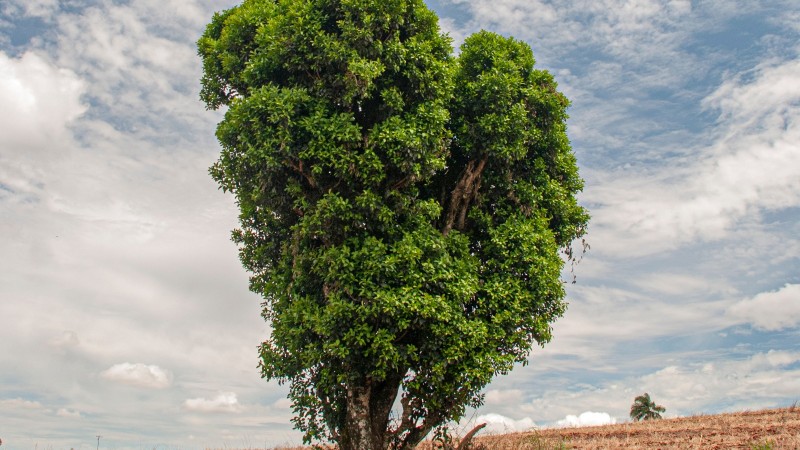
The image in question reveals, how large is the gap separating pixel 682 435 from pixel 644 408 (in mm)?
19570

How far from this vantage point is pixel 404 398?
60.4ft

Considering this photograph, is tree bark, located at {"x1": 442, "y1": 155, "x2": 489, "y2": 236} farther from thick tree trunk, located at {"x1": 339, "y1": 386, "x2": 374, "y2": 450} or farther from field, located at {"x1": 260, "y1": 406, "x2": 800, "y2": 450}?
field, located at {"x1": 260, "y1": 406, "x2": 800, "y2": 450}

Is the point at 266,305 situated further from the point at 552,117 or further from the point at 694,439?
the point at 694,439

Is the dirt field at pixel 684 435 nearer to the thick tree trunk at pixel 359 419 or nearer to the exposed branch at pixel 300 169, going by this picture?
the thick tree trunk at pixel 359 419

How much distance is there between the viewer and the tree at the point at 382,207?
16891 millimetres

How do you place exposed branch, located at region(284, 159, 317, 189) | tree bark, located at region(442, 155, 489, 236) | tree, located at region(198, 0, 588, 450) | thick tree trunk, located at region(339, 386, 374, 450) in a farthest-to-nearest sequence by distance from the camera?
tree bark, located at region(442, 155, 489, 236), thick tree trunk, located at region(339, 386, 374, 450), exposed branch, located at region(284, 159, 317, 189), tree, located at region(198, 0, 588, 450)

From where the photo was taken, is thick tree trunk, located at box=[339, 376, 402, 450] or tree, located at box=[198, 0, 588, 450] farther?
thick tree trunk, located at box=[339, 376, 402, 450]

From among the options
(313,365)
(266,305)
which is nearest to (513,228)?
(313,365)

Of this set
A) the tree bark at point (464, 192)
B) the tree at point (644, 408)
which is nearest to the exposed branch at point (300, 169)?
the tree bark at point (464, 192)

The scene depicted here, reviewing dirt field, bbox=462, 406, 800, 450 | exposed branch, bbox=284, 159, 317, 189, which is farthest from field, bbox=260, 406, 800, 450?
exposed branch, bbox=284, 159, 317, 189

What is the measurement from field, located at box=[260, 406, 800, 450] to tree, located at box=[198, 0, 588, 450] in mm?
4698

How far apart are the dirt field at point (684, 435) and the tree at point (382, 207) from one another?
4.88 metres

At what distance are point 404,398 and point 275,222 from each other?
22.7 feet

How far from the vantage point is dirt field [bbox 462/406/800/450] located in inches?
757
